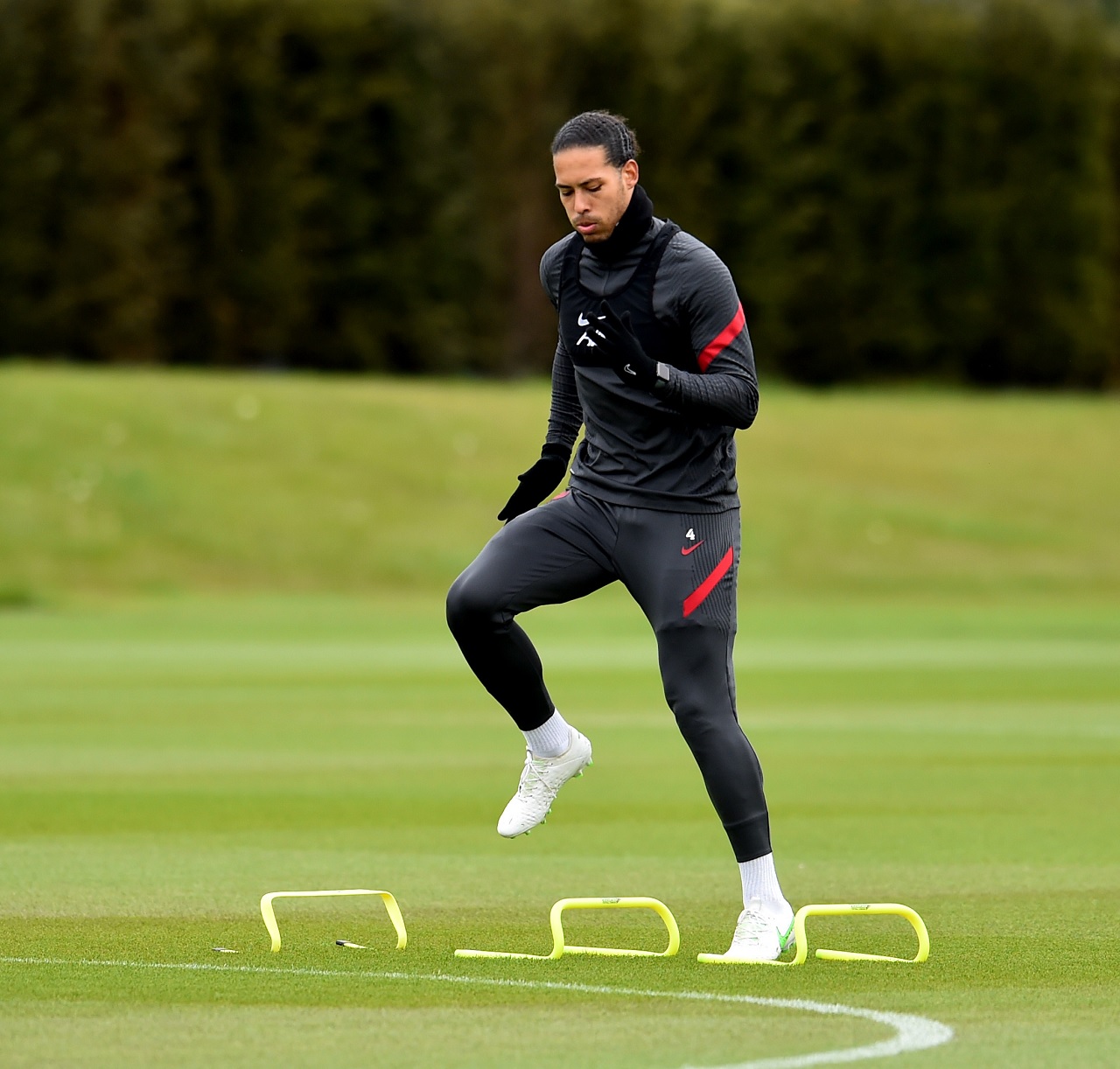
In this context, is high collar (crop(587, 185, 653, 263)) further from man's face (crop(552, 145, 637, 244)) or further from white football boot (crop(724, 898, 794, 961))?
white football boot (crop(724, 898, 794, 961))

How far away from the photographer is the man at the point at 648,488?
26.2 feet

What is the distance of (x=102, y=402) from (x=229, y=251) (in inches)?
213

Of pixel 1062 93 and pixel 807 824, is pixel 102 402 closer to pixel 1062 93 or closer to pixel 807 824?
pixel 1062 93

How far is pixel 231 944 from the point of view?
26.4 feet

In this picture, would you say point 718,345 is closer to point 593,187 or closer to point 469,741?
point 593,187

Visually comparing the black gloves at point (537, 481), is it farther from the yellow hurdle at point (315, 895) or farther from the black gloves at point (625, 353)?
the yellow hurdle at point (315, 895)

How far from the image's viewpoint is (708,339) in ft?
26.5

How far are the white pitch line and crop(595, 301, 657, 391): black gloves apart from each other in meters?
1.93

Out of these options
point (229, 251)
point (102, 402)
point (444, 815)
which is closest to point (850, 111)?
point (229, 251)

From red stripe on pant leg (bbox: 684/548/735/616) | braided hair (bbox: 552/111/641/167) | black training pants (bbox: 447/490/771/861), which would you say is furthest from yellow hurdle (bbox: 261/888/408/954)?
braided hair (bbox: 552/111/641/167)

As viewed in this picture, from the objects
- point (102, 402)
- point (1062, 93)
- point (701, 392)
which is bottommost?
point (102, 402)

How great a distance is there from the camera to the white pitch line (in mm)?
6234

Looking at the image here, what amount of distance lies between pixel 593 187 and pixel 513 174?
1528 inches

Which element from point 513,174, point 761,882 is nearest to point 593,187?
point 761,882
